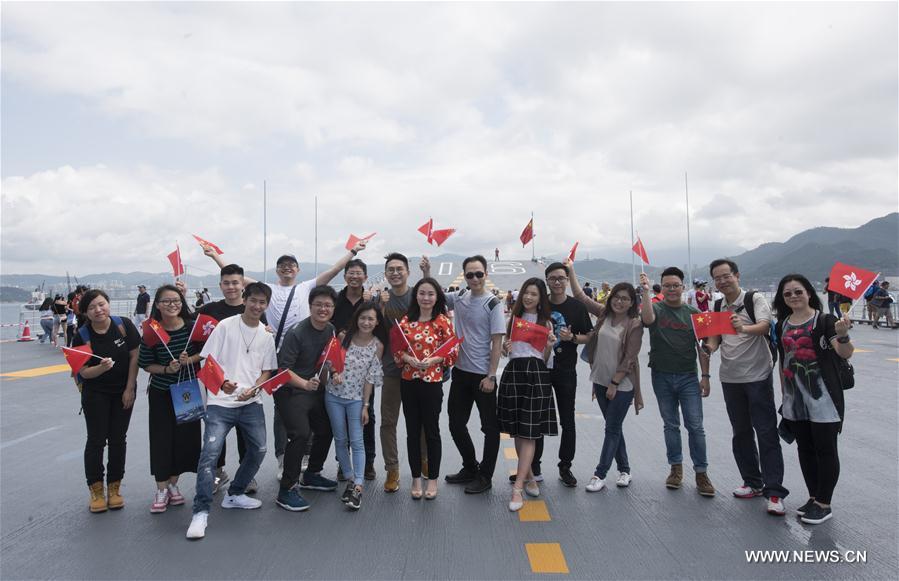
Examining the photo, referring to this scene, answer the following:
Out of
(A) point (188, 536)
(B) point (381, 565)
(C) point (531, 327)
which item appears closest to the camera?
(B) point (381, 565)

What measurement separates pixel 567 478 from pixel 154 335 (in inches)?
134

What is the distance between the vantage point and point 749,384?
399cm

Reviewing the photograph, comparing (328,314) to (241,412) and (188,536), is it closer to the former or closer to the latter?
(241,412)

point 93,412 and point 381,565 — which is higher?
point 93,412

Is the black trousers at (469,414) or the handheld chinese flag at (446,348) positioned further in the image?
the black trousers at (469,414)

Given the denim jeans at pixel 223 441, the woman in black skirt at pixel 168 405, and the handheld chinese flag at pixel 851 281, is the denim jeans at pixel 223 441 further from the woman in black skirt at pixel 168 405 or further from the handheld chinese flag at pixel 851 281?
the handheld chinese flag at pixel 851 281

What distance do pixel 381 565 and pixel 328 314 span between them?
6.02ft

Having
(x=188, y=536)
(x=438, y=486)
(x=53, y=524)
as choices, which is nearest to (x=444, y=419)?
(x=438, y=486)

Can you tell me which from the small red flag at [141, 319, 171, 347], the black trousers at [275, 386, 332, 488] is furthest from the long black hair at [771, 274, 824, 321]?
the small red flag at [141, 319, 171, 347]

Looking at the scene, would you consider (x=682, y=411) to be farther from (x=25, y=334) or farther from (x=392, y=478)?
(x=25, y=334)

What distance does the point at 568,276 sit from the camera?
14.8ft

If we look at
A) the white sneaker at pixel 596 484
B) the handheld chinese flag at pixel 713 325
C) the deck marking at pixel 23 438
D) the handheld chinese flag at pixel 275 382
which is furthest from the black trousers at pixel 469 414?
the deck marking at pixel 23 438

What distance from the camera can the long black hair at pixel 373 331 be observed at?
14.0ft

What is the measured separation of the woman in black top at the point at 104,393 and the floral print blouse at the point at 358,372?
153 cm
